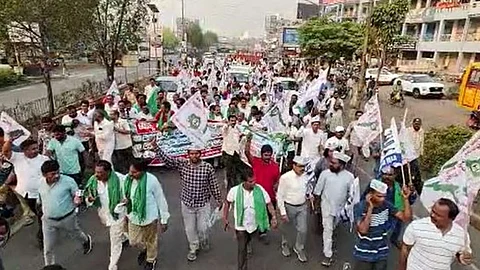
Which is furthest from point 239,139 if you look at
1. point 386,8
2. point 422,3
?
point 422,3

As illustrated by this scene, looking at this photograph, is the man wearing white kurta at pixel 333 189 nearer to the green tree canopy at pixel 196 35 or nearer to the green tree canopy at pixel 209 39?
the green tree canopy at pixel 196 35

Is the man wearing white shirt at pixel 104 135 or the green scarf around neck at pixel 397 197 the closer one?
the green scarf around neck at pixel 397 197

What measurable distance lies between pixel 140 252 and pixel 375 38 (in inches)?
695

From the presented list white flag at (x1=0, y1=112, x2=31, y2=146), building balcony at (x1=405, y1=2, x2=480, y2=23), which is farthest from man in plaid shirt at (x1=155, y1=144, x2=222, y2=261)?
building balcony at (x1=405, y1=2, x2=480, y2=23)

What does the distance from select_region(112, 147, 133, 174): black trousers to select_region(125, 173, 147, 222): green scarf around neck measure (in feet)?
12.3

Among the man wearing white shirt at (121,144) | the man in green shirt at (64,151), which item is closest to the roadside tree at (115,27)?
the man wearing white shirt at (121,144)

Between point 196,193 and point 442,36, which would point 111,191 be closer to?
point 196,193

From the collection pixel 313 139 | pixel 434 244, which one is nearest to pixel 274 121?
pixel 313 139

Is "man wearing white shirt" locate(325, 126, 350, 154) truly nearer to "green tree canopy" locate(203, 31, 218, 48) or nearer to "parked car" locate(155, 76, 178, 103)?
"parked car" locate(155, 76, 178, 103)

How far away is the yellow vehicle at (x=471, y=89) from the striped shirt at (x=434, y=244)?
714 inches

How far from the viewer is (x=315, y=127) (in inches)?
328

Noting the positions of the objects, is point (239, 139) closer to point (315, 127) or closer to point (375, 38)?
point (315, 127)

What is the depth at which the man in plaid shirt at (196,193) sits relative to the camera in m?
5.78

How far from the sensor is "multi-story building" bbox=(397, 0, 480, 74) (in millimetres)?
36281
